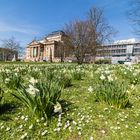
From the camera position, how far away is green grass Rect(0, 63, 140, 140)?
11.1 ft

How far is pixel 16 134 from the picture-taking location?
346 centimetres

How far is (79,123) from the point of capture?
3713mm

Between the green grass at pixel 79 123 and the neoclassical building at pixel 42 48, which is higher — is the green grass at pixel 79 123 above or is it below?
below

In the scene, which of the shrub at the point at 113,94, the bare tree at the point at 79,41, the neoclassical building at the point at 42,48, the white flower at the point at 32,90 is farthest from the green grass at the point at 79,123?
the neoclassical building at the point at 42,48

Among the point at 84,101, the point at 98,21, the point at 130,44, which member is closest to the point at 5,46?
the point at 98,21

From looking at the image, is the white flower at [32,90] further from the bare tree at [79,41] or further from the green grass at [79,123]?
the bare tree at [79,41]

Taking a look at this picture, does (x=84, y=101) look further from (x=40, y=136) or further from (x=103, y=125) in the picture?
(x=40, y=136)

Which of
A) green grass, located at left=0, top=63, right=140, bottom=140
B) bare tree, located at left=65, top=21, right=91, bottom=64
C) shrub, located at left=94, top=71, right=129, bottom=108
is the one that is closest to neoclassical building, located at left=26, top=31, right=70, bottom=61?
bare tree, located at left=65, top=21, right=91, bottom=64

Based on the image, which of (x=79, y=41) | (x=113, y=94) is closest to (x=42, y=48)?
(x=79, y=41)

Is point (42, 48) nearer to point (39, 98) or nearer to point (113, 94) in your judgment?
point (113, 94)

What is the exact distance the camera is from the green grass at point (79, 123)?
339 cm

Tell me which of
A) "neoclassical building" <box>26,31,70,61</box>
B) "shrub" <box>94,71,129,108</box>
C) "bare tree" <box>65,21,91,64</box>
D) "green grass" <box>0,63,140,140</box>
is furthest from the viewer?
"neoclassical building" <box>26,31,70,61</box>

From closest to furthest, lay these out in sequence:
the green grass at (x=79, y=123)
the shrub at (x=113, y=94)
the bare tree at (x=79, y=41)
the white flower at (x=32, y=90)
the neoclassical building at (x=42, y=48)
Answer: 1. the green grass at (x=79, y=123)
2. the white flower at (x=32, y=90)
3. the shrub at (x=113, y=94)
4. the bare tree at (x=79, y=41)
5. the neoclassical building at (x=42, y=48)

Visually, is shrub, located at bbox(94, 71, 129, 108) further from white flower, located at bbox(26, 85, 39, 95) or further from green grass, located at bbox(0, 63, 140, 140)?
white flower, located at bbox(26, 85, 39, 95)
